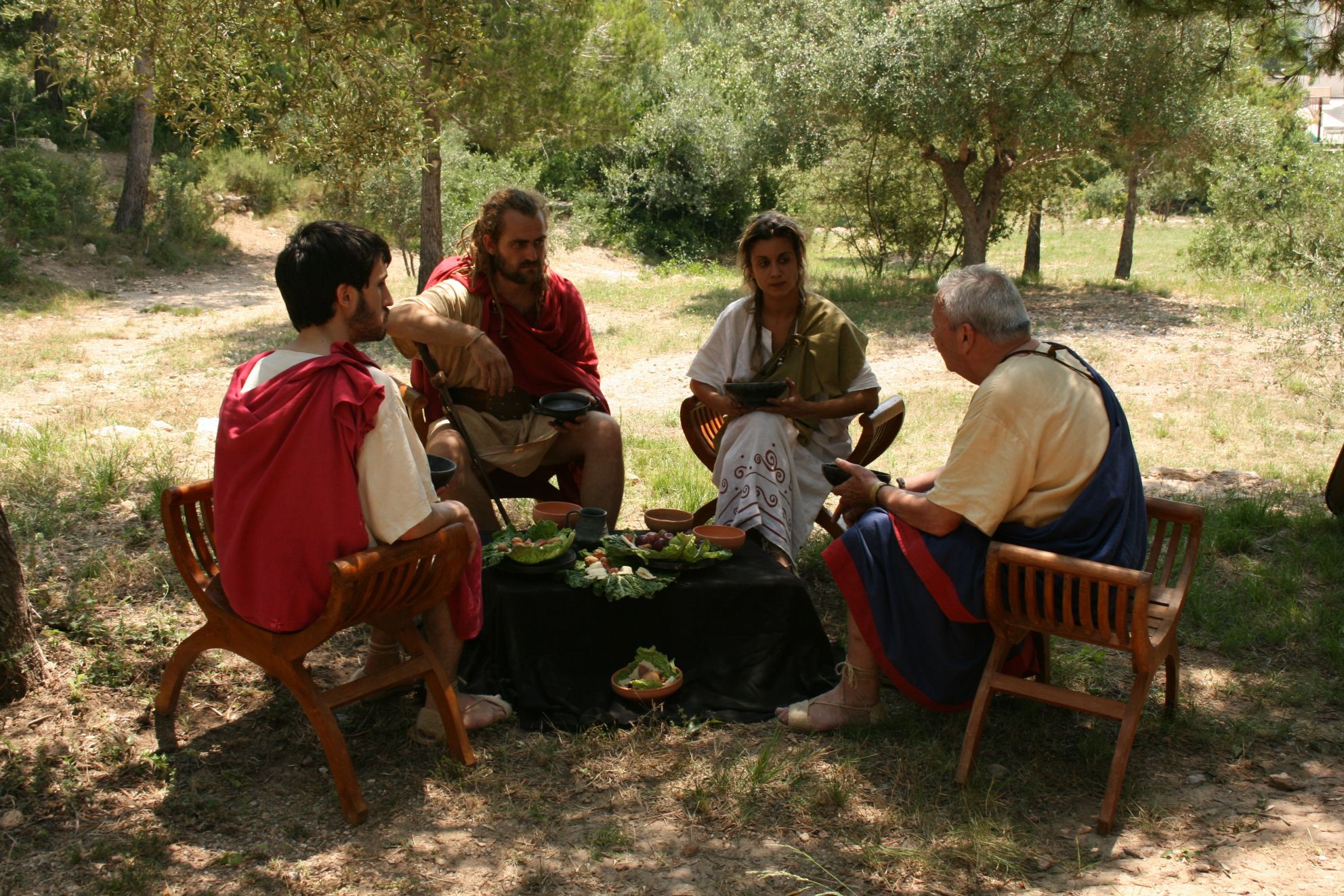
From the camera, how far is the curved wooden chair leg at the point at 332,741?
282 cm

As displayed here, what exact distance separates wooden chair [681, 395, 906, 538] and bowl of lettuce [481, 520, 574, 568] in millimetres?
1136

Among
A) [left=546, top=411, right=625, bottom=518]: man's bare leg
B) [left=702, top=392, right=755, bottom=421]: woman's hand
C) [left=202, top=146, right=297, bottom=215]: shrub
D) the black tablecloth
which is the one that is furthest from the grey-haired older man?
[left=202, top=146, right=297, bottom=215]: shrub

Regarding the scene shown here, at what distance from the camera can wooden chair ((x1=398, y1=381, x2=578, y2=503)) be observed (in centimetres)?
449

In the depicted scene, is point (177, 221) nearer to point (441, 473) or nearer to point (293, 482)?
point (441, 473)

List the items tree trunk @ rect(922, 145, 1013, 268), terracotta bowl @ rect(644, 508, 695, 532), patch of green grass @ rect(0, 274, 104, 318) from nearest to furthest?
terracotta bowl @ rect(644, 508, 695, 532)
patch of green grass @ rect(0, 274, 104, 318)
tree trunk @ rect(922, 145, 1013, 268)

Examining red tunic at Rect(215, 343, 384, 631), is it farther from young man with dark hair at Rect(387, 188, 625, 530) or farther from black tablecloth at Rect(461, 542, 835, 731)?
young man with dark hair at Rect(387, 188, 625, 530)

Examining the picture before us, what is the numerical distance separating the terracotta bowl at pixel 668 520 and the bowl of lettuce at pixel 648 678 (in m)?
0.51

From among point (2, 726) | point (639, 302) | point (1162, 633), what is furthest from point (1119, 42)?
point (2, 726)

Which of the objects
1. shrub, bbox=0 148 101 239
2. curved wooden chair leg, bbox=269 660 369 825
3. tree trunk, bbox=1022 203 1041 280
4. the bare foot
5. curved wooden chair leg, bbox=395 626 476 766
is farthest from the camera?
tree trunk, bbox=1022 203 1041 280

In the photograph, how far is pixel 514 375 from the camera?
4.67 meters

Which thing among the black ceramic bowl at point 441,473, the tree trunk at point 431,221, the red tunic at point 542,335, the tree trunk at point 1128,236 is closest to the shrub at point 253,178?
the tree trunk at point 431,221

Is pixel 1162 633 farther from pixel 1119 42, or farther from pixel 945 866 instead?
pixel 1119 42

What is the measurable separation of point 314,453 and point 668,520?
154 cm

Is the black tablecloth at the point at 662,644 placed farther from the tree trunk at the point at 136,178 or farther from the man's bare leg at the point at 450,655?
the tree trunk at the point at 136,178
